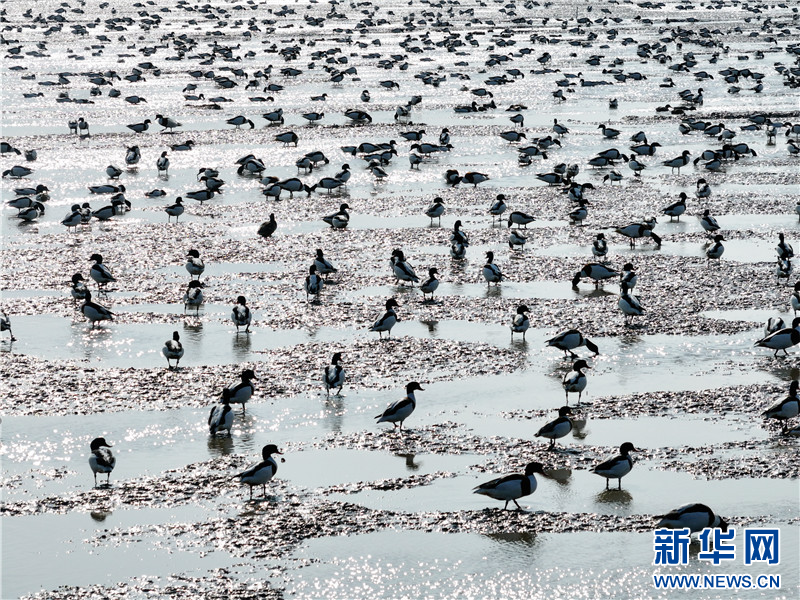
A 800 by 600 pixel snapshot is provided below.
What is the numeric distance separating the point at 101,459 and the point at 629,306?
10.3m

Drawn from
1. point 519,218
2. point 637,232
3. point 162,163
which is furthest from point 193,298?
point 162,163

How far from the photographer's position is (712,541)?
12938 mm

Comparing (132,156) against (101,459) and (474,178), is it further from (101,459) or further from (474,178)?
(101,459)

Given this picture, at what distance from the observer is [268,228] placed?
27.8 meters

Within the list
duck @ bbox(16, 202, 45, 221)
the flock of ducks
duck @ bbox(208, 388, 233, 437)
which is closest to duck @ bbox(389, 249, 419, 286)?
the flock of ducks

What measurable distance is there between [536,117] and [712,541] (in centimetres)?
3456

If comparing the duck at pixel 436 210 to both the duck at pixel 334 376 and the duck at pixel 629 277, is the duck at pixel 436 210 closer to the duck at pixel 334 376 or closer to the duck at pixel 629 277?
the duck at pixel 629 277

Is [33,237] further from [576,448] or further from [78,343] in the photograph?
[576,448]

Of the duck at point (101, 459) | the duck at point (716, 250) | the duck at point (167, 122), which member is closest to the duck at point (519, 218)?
the duck at point (716, 250)

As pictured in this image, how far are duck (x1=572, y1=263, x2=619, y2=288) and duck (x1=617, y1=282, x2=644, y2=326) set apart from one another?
1.96 metres

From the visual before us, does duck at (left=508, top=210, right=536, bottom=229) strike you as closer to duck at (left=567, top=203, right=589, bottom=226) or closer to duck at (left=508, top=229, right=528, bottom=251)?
duck at (left=508, top=229, right=528, bottom=251)

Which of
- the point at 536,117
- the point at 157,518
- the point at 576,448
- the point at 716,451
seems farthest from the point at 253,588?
the point at 536,117

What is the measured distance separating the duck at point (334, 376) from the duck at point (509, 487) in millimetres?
4313

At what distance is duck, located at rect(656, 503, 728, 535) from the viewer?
12828 mm
